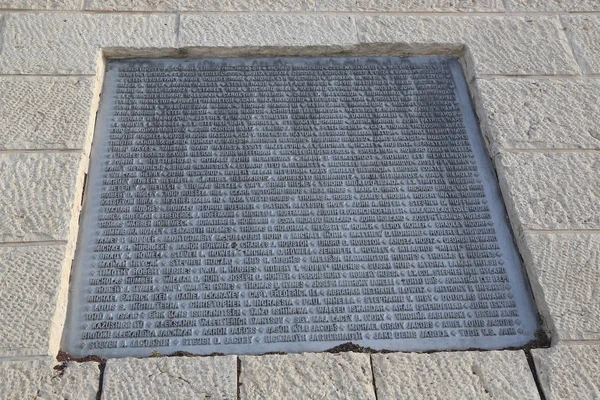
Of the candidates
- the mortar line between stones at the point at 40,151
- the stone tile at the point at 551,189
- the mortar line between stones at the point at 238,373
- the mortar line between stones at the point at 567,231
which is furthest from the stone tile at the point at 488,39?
the mortar line between stones at the point at 238,373

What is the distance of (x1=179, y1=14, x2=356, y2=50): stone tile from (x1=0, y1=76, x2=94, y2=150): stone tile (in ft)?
3.10

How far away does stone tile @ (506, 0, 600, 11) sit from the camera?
440 cm

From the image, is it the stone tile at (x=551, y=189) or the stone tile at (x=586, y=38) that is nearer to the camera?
the stone tile at (x=551, y=189)

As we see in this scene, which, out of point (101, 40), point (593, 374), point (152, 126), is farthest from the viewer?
point (101, 40)

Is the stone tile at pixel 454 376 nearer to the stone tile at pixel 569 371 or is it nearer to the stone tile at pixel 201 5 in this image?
the stone tile at pixel 569 371

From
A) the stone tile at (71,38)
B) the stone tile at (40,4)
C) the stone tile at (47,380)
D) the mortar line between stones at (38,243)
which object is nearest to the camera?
the stone tile at (47,380)

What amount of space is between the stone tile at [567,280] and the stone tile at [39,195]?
297 cm

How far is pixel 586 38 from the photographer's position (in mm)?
4219

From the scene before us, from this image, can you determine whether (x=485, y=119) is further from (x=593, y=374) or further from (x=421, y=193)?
(x=593, y=374)

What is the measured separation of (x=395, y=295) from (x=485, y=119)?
1620 millimetres

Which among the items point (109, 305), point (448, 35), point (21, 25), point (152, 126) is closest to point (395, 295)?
point (109, 305)

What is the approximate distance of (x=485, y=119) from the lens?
3756 mm

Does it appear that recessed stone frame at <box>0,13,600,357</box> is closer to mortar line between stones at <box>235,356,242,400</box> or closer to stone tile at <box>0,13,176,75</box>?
stone tile at <box>0,13,176,75</box>

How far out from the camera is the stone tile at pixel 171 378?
8.80ft
